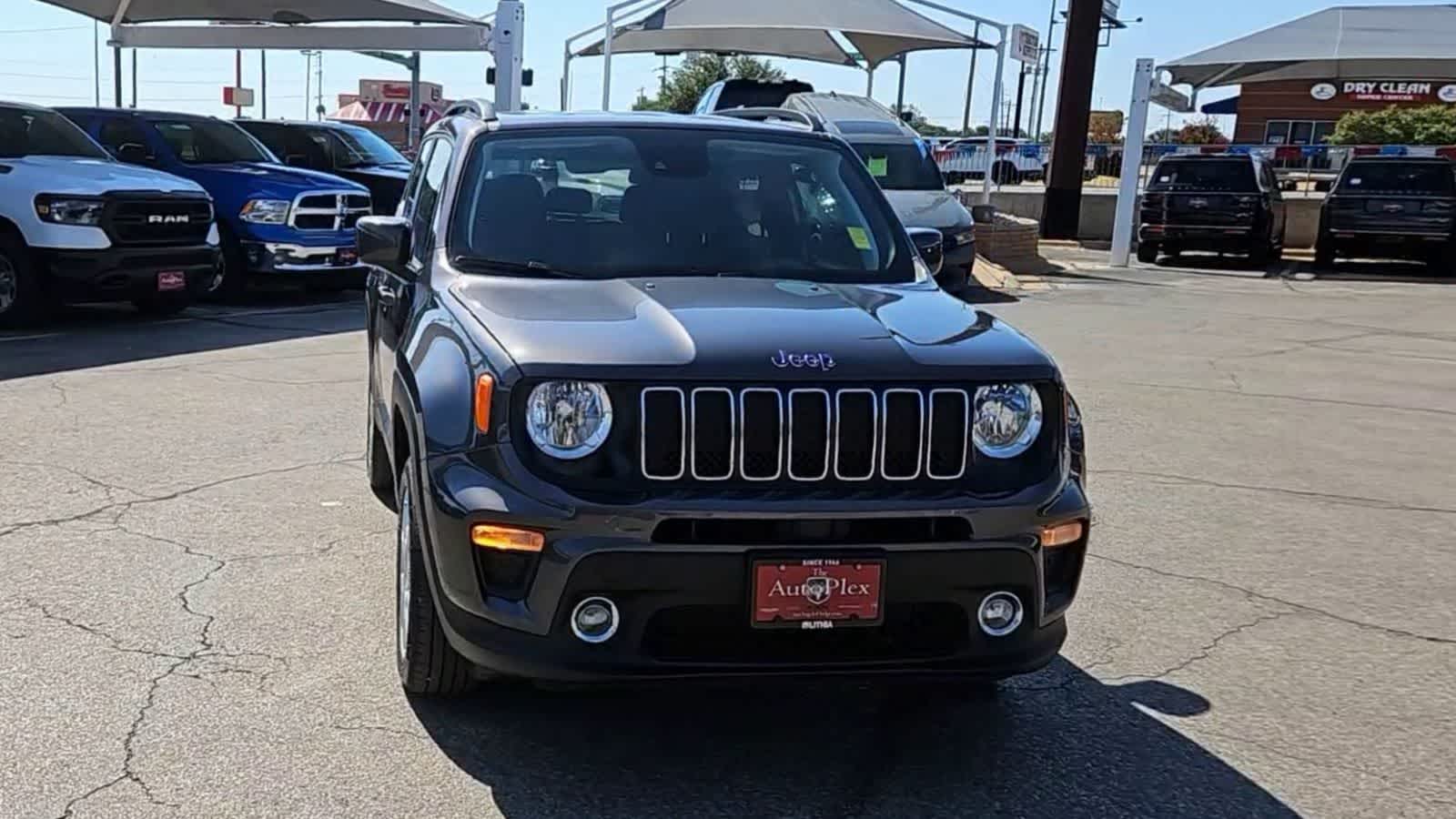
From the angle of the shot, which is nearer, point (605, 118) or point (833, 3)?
point (605, 118)

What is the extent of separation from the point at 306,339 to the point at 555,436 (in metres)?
8.31

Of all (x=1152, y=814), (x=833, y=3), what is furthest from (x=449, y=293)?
(x=833, y=3)

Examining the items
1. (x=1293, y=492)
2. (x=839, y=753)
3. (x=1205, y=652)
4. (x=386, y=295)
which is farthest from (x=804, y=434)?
(x=1293, y=492)

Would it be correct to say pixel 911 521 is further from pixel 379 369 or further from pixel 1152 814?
pixel 379 369

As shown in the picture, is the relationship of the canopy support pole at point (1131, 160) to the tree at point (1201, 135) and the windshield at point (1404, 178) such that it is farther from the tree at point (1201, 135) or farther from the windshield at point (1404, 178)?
the tree at point (1201, 135)

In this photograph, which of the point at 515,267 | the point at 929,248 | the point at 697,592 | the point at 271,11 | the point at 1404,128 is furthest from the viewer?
the point at 1404,128

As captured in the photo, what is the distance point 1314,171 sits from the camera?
3131 cm

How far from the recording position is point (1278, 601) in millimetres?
5258

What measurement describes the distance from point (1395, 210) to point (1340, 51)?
9841 mm

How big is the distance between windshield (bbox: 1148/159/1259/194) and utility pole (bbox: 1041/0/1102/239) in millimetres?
2760

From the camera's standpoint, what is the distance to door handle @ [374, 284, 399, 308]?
16.0 ft

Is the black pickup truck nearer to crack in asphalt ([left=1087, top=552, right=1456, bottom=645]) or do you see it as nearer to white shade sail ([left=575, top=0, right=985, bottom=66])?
white shade sail ([left=575, top=0, right=985, bottom=66])

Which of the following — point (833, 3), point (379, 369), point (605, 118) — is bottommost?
point (379, 369)

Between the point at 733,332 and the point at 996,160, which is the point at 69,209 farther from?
the point at 996,160
